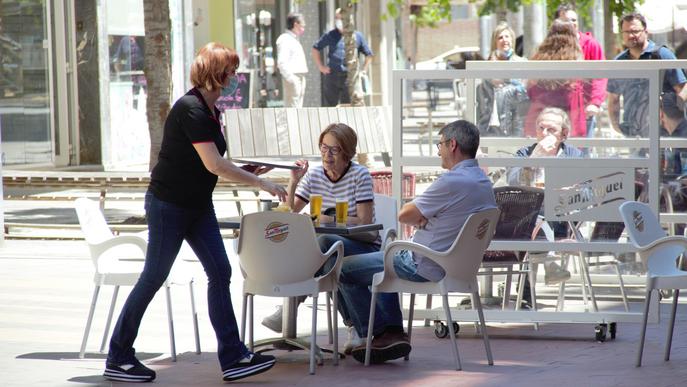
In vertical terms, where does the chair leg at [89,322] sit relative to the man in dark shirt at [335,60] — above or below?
below

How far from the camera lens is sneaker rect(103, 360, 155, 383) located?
22.4ft

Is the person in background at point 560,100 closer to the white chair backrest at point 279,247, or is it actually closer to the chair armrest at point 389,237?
the chair armrest at point 389,237

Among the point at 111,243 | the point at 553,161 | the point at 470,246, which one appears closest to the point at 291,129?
the point at 553,161

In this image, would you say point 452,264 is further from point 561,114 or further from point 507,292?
point 561,114

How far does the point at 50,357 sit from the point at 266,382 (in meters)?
1.41

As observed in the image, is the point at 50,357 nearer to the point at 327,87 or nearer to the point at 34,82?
the point at 34,82

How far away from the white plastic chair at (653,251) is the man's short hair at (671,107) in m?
2.55

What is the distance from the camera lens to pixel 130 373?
22.4ft

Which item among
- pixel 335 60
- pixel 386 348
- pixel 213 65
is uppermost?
pixel 335 60

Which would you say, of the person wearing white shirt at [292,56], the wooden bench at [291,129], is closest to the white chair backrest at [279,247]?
the wooden bench at [291,129]

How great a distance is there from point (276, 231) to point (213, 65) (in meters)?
0.91

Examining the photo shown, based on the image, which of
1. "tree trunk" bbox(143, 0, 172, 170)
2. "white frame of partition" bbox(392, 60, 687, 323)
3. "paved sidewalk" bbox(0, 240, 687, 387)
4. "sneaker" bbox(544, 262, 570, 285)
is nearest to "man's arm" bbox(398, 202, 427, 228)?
"paved sidewalk" bbox(0, 240, 687, 387)

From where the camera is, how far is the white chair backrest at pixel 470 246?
7.05 m

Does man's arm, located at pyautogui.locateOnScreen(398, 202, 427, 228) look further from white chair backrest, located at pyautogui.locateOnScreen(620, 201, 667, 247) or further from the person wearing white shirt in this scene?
the person wearing white shirt
